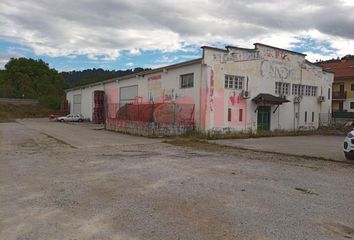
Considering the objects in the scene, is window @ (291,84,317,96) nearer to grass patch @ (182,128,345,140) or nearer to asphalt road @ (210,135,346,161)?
grass patch @ (182,128,345,140)

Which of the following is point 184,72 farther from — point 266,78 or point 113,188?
point 113,188

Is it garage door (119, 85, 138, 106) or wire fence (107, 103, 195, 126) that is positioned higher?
garage door (119, 85, 138, 106)

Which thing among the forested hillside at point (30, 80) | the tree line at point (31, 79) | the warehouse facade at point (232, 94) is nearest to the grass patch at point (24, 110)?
the tree line at point (31, 79)

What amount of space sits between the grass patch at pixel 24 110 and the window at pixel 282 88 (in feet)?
173

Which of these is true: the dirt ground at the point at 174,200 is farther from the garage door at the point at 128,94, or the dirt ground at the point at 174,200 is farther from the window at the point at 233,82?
the garage door at the point at 128,94

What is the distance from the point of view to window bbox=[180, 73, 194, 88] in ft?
98.3

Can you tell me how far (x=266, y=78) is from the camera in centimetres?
3294

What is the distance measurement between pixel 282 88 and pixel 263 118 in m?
3.53

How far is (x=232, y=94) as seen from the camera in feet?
99.2

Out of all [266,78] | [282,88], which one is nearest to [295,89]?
[282,88]

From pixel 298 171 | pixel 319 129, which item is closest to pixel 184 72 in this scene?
pixel 319 129

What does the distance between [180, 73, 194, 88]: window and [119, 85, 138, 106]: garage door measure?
925 centimetres

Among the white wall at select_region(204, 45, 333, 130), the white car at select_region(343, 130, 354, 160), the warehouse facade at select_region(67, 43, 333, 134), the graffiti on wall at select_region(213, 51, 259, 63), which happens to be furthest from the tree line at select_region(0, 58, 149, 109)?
the white car at select_region(343, 130, 354, 160)

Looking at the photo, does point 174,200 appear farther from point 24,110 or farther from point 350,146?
point 24,110
